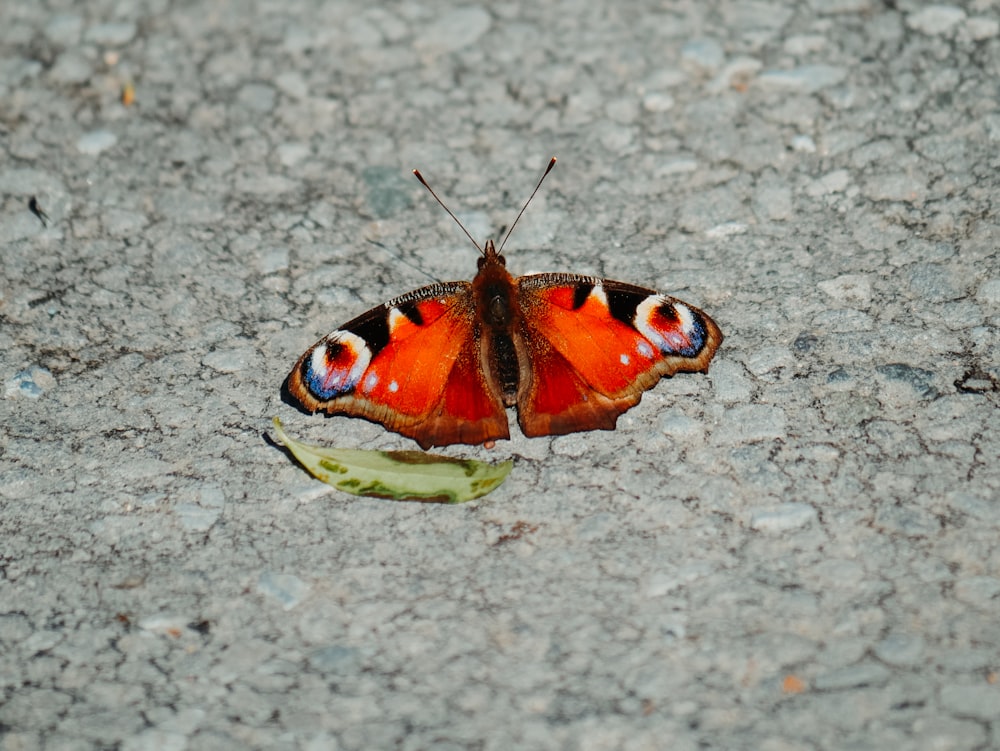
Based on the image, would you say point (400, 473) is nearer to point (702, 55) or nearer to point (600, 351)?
point (600, 351)

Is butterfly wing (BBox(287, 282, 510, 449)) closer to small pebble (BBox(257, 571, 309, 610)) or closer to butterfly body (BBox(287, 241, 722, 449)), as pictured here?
butterfly body (BBox(287, 241, 722, 449))

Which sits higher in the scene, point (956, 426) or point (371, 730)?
point (956, 426)

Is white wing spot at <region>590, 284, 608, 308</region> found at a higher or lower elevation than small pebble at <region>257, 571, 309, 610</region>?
higher

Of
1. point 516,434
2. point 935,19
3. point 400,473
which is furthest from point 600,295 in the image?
point 935,19

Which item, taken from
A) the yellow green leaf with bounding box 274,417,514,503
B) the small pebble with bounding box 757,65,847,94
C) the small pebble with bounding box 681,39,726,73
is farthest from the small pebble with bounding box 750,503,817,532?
the small pebble with bounding box 681,39,726,73

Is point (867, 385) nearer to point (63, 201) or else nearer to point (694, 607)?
point (694, 607)

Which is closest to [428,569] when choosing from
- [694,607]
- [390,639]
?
[390,639]

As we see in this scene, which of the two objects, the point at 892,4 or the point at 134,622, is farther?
the point at 892,4
